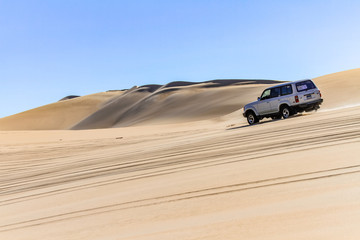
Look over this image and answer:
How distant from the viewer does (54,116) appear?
100 metres

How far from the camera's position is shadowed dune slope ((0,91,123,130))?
3573 inches

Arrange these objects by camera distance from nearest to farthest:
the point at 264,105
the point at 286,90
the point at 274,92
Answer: the point at 286,90 < the point at 274,92 < the point at 264,105

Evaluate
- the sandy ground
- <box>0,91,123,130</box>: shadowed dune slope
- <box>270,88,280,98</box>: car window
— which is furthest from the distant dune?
the sandy ground

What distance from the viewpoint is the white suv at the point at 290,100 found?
1620cm

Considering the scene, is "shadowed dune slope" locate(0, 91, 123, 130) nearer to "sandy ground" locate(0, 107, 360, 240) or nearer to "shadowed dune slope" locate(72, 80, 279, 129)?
"shadowed dune slope" locate(72, 80, 279, 129)

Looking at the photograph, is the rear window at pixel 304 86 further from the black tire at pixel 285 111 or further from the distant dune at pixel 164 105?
the distant dune at pixel 164 105

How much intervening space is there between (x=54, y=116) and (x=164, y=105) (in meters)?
41.9

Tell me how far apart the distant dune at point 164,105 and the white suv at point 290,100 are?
11.2 m

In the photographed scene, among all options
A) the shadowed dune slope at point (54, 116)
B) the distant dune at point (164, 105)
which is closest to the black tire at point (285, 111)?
the distant dune at point (164, 105)

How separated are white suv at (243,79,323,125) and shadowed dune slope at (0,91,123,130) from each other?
7691 cm

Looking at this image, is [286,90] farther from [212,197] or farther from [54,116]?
[54,116]

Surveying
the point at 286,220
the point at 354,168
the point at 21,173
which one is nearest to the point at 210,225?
the point at 286,220

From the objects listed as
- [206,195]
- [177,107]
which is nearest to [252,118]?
[206,195]

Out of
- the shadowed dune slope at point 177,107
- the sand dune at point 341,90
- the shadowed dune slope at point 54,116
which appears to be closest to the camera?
the sand dune at point 341,90
